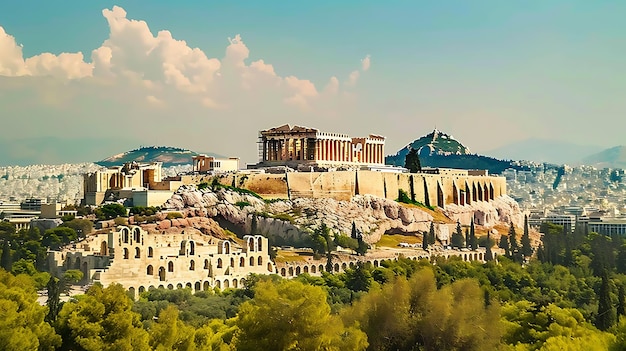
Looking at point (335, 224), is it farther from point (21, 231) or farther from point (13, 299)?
point (13, 299)

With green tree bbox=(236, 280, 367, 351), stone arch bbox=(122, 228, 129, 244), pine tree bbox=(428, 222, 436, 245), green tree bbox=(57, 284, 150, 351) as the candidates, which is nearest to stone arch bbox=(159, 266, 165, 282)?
stone arch bbox=(122, 228, 129, 244)

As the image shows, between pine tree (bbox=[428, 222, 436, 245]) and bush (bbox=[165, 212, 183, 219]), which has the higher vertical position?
bush (bbox=[165, 212, 183, 219])

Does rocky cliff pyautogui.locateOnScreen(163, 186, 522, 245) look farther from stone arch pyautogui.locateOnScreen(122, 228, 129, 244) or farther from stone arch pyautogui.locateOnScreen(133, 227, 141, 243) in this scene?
stone arch pyautogui.locateOnScreen(122, 228, 129, 244)

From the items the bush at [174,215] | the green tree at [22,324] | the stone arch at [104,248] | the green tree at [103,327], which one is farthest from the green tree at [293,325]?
the bush at [174,215]

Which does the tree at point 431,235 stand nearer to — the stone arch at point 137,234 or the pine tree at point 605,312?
the pine tree at point 605,312

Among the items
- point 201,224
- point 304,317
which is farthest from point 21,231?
point 304,317
